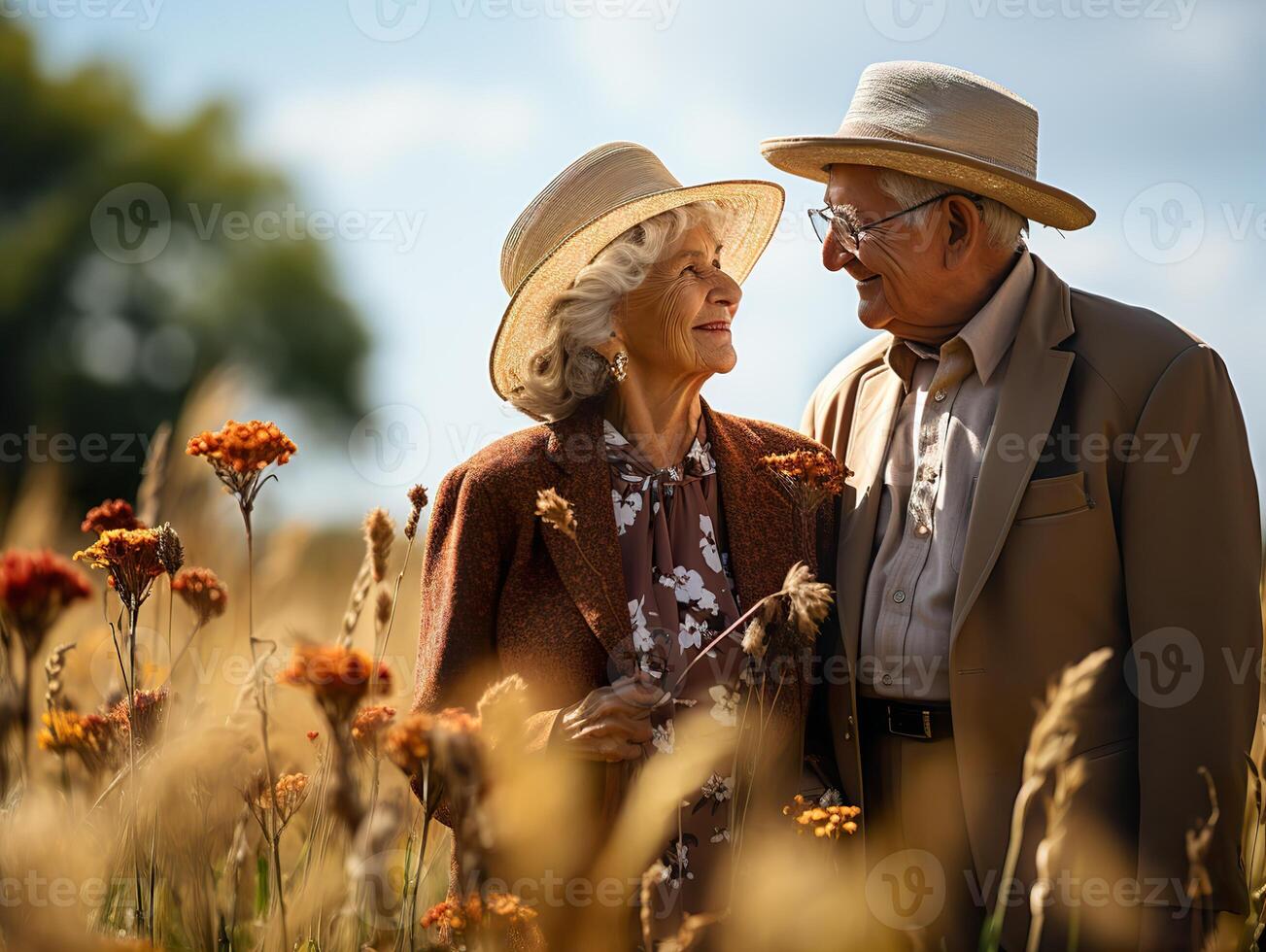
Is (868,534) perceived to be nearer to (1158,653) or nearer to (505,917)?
(1158,653)

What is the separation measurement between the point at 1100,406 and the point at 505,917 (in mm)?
2155

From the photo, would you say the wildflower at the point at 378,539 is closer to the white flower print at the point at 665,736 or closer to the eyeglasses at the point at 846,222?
the white flower print at the point at 665,736

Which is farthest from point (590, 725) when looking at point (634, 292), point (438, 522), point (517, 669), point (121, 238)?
point (121, 238)

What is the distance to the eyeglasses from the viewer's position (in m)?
3.61

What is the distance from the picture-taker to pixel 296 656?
4.81ft

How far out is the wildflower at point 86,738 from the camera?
242 centimetres

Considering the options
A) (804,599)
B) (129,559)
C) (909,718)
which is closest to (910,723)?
(909,718)

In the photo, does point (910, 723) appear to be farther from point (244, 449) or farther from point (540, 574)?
point (244, 449)

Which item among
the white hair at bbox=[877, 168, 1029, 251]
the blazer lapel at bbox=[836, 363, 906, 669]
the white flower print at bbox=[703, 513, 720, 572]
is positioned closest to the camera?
the blazer lapel at bbox=[836, 363, 906, 669]

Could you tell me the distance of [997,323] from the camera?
348cm

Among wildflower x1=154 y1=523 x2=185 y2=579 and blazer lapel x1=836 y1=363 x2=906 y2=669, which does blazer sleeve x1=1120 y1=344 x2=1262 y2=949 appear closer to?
blazer lapel x1=836 y1=363 x2=906 y2=669

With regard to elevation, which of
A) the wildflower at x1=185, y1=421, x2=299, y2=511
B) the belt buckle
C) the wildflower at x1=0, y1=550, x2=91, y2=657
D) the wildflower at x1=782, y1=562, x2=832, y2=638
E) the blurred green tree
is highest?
the blurred green tree

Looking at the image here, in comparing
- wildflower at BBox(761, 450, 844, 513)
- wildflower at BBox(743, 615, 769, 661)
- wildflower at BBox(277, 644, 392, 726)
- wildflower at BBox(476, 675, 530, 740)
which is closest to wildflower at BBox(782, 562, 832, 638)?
wildflower at BBox(743, 615, 769, 661)

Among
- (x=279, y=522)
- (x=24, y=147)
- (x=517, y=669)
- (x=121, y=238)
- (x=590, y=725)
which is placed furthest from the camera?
(x=24, y=147)
